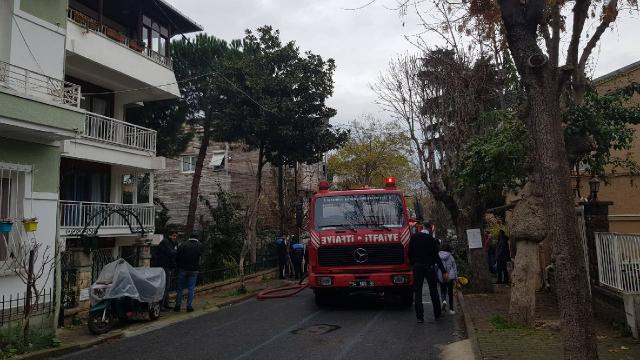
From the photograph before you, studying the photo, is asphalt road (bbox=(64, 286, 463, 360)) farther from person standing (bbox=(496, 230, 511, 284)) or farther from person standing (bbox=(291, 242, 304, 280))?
person standing (bbox=(291, 242, 304, 280))

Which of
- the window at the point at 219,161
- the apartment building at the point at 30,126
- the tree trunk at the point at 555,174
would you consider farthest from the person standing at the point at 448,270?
the window at the point at 219,161

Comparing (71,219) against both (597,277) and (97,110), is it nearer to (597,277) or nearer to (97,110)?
(97,110)

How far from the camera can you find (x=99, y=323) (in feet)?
33.7

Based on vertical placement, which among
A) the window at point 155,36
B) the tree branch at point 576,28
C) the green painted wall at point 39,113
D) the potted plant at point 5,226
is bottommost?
the potted plant at point 5,226

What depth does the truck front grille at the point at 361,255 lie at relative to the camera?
12461 millimetres

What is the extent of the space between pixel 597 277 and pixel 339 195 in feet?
19.5

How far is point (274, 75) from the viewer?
2353cm

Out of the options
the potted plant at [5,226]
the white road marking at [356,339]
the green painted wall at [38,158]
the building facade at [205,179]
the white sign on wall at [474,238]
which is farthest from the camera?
the building facade at [205,179]

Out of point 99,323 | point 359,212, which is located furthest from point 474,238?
point 99,323

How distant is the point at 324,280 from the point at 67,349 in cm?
566

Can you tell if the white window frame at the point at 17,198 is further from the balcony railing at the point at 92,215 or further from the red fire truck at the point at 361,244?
the red fire truck at the point at 361,244

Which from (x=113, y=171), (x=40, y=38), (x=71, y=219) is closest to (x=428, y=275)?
(x=40, y=38)

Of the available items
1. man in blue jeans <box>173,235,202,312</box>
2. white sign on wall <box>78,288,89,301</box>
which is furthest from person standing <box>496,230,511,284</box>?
white sign on wall <box>78,288,89,301</box>

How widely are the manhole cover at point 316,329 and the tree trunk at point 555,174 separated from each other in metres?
6.03
